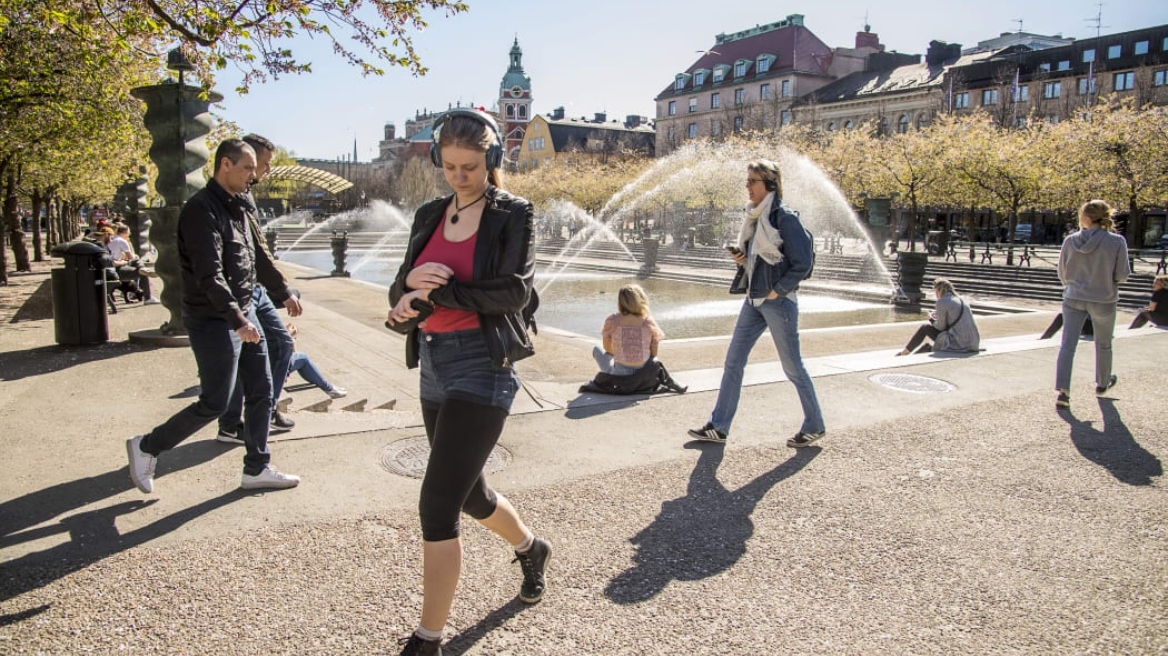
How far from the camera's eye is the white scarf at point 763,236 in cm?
539

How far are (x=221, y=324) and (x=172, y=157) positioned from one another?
644cm

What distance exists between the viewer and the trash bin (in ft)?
29.7

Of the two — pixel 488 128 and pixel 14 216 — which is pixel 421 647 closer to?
pixel 488 128

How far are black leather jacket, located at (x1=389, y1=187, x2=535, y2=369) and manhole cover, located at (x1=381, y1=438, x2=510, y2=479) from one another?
2.06m

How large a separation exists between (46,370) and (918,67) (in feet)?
250

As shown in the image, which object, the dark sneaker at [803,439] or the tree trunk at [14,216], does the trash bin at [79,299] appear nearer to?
the dark sneaker at [803,439]

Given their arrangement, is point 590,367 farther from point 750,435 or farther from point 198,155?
point 198,155

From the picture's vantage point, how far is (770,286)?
546 centimetres

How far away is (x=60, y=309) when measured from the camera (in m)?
9.04

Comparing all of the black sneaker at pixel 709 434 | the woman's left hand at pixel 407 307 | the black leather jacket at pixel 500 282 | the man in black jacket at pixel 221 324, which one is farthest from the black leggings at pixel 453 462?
the black sneaker at pixel 709 434

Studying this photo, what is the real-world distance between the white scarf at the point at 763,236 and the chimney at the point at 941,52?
239 ft

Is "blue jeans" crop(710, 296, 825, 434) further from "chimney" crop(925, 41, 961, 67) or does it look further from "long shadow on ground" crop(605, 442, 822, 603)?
"chimney" crop(925, 41, 961, 67)

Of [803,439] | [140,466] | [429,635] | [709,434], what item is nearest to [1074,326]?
[803,439]

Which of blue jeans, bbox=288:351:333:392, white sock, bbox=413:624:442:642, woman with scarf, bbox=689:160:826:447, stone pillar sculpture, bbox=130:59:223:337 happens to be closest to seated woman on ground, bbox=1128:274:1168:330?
woman with scarf, bbox=689:160:826:447
